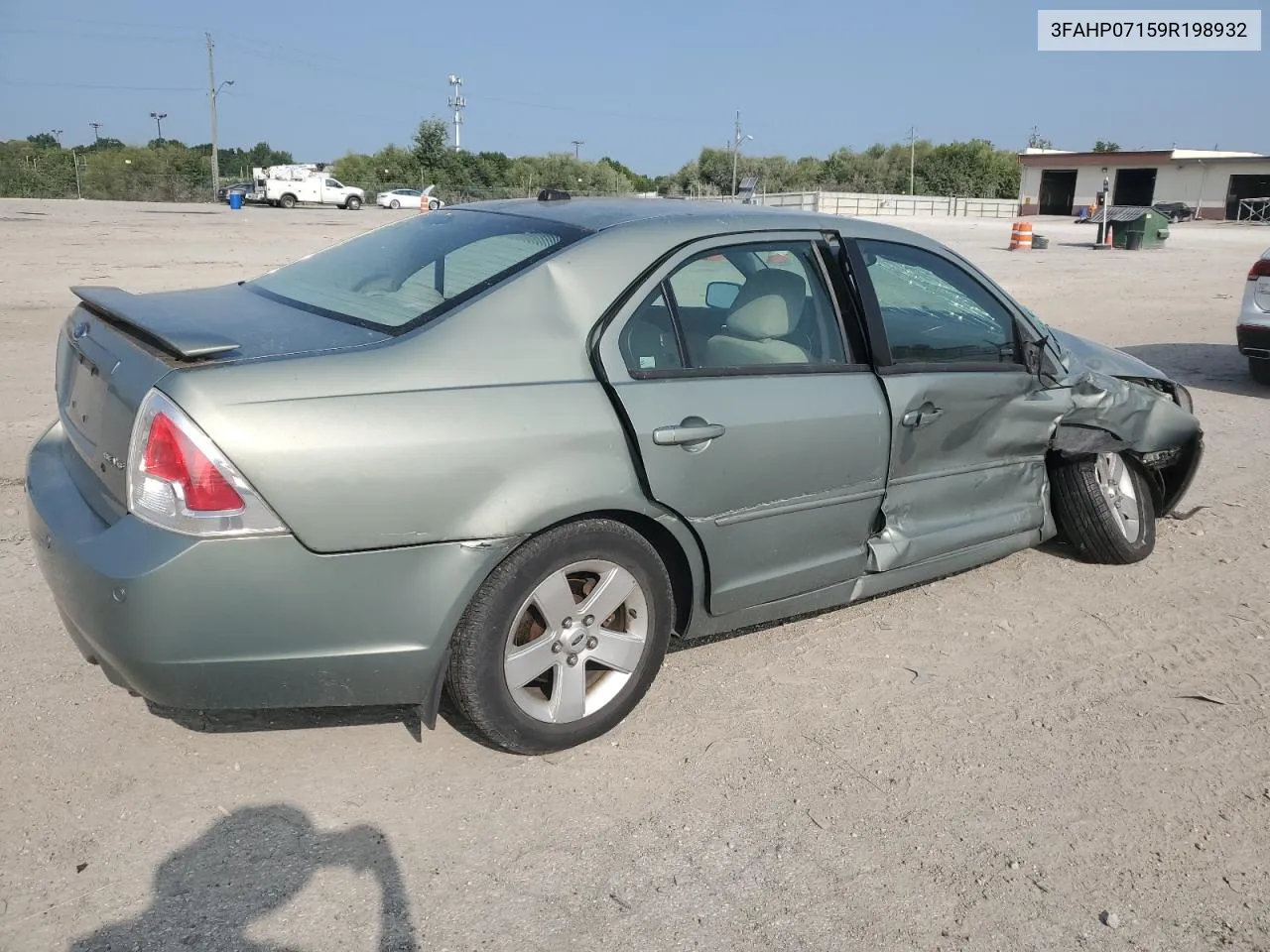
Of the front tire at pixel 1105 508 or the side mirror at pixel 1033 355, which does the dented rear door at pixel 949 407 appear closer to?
the side mirror at pixel 1033 355

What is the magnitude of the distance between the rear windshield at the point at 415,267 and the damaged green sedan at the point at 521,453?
0.05 ft

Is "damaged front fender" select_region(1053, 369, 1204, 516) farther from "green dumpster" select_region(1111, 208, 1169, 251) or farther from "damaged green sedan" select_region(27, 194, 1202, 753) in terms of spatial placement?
"green dumpster" select_region(1111, 208, 1169, 251)

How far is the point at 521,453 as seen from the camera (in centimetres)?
293

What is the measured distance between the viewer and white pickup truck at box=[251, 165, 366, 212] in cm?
5094

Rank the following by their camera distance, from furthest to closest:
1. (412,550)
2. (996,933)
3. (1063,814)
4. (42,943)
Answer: (1063,814)
(412,550)
(996,933)
(42,943)

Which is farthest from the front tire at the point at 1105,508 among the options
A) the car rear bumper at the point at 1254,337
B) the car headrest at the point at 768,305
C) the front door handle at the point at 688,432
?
the car rear bumper at the point at 1254,337

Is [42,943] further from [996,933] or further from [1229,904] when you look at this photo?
[1229,904]

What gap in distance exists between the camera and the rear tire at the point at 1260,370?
9.75m

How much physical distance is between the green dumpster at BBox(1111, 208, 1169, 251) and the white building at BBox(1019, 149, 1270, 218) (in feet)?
96.9

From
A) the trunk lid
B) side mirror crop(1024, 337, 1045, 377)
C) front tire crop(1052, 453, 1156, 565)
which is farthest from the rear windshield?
front tire crop(1052, 453, 1156, 565)

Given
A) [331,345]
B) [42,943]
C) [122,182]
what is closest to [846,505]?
[331,345]

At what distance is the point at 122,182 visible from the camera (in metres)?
57.8

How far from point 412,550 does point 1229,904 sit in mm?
2283

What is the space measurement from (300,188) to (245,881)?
174 ft
